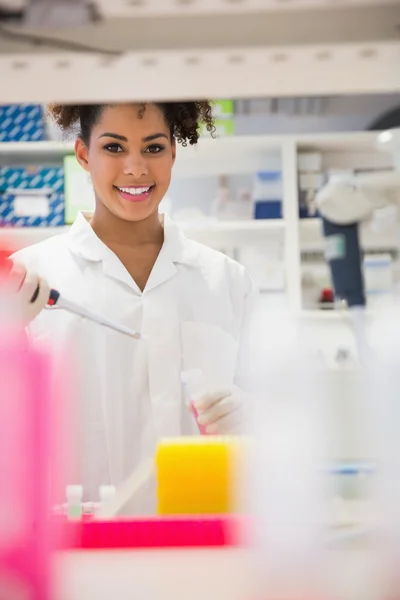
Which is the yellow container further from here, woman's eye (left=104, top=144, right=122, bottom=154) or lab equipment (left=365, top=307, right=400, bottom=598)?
woman's eye (left=104, top=144, right=122, bottom=154)

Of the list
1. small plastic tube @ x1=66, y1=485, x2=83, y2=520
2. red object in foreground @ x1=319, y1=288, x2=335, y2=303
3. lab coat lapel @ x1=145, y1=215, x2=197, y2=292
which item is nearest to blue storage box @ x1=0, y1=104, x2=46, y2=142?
red object in foreground @ x1=319, y1=288, x2=335, y2=303

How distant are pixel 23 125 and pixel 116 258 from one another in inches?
74.7

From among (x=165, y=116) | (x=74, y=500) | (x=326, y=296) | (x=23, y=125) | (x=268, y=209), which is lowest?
(x=74, y=500)

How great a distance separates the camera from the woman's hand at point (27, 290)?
1.80ft

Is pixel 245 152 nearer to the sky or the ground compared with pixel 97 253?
nearer to the sky

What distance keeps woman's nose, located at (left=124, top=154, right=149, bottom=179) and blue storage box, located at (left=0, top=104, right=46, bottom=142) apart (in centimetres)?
185

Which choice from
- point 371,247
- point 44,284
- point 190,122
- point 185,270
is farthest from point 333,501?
point 371,247

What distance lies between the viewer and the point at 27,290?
0.62 metres

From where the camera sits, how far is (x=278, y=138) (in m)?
3.08

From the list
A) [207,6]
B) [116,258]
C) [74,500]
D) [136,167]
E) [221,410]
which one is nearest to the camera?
[207,6]

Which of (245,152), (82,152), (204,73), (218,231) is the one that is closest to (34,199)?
(218,231)

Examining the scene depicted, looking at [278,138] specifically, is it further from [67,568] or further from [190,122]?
[67,568]

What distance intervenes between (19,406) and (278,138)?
2.84 meters

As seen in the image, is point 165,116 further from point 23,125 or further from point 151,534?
point 23,125
